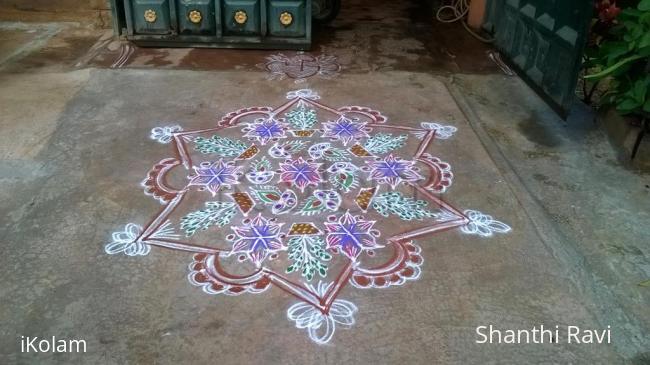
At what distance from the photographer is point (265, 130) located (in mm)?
2928

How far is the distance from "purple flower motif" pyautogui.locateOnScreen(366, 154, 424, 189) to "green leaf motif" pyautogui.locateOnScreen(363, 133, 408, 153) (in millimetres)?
90

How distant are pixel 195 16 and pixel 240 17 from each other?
326 millimetres

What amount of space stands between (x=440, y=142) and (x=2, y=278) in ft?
6.61

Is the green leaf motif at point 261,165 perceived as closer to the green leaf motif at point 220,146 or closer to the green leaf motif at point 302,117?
the green leaf motif at point 220,146

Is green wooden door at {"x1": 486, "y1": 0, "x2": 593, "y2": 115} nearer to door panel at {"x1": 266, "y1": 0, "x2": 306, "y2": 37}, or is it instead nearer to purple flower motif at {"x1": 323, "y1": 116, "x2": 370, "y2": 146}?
purple flower motif at {"x1": 323, "y1": 116, "x2": 370, "y2": 146}

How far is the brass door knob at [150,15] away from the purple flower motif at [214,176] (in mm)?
1914

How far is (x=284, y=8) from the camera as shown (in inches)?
158

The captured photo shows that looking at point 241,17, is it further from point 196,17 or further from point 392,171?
point 392,171

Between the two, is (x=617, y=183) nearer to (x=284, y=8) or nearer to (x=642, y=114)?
(x=642, y=114)

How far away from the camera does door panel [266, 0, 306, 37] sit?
4004 millimetres

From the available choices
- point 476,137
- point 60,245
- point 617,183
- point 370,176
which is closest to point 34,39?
point 60,245

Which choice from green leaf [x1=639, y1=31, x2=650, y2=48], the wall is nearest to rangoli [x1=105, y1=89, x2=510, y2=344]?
green leaf [x1=639, y1=31, x2=650, y2=48]

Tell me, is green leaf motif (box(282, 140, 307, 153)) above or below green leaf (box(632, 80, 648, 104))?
below

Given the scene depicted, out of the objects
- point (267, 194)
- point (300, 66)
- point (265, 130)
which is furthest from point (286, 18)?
point (267, 194)
